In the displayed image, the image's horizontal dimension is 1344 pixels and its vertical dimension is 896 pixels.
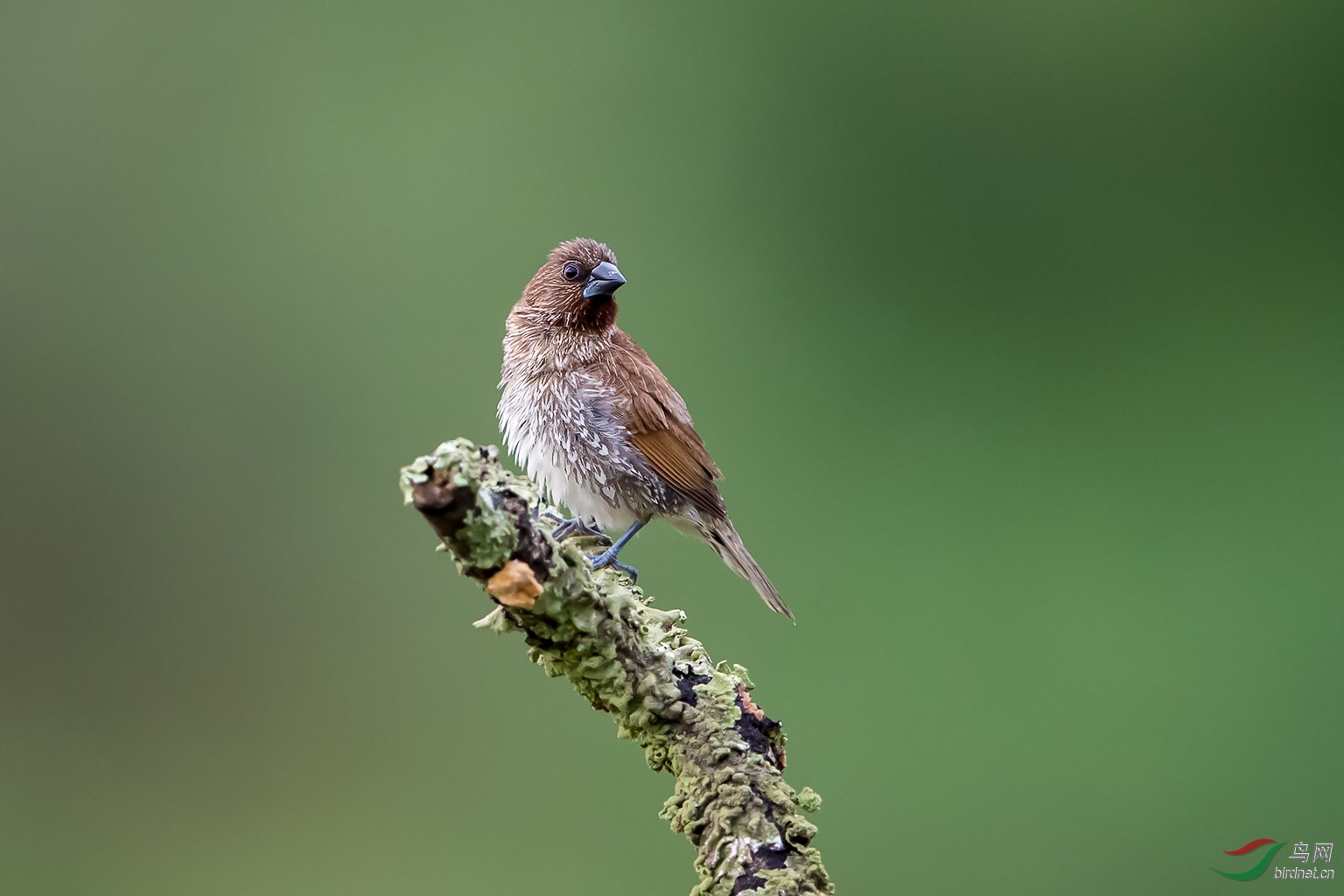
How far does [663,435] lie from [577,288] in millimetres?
498

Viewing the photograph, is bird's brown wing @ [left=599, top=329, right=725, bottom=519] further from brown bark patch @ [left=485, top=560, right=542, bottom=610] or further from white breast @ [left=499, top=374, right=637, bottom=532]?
brown bark patch @ [left=485, top=560, right=542, bottom=610]

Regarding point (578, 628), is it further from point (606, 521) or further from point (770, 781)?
point (606, 521)

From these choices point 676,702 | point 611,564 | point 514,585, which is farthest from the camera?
point 611,564

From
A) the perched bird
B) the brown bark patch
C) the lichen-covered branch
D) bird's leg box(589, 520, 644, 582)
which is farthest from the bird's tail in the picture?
the brown bark patch

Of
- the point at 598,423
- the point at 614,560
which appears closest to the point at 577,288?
the point at 598,423

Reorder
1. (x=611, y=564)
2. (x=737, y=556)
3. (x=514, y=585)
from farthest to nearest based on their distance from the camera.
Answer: (x=737, y=556), (x=611, y=564), (x=514, y=585)

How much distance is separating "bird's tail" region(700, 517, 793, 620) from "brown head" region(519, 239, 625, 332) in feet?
2.14

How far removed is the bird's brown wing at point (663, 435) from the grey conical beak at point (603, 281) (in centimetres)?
17

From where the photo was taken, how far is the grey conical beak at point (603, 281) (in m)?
3.10

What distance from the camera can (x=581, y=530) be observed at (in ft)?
10.7

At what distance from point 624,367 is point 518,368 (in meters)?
0.33

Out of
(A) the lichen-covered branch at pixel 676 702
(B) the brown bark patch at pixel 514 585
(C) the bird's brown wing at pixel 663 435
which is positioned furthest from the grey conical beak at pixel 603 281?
(B) the brown bark patch at pixel 514 585

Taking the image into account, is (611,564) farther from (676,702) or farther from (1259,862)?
(1259,862)

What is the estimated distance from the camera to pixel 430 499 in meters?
1.66
